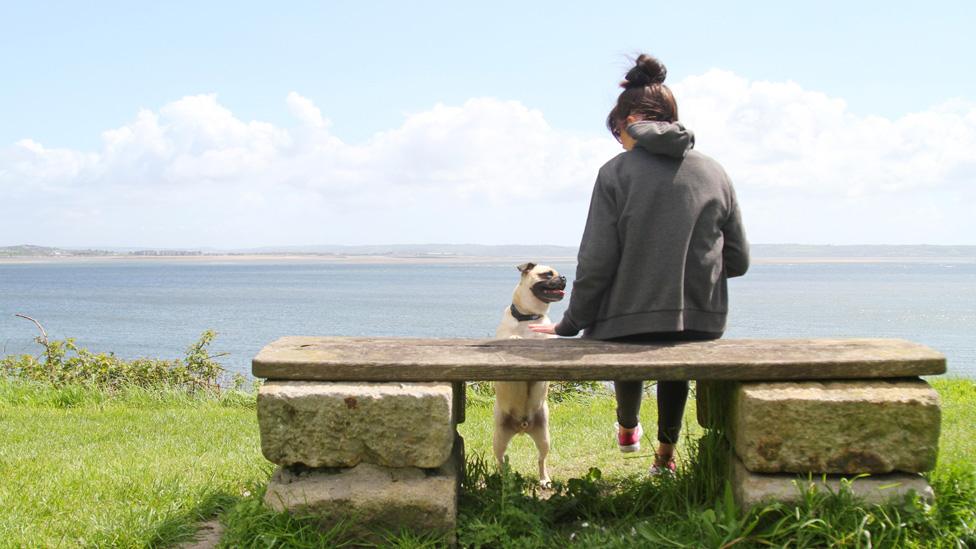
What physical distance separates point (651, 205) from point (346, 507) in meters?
2.12

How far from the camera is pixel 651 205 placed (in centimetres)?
397

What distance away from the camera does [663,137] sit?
3.94 metres

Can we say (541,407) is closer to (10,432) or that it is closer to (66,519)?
(66,519)

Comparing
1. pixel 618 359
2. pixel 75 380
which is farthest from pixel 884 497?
pixel 75 380

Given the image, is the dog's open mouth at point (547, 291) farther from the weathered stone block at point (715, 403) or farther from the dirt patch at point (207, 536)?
the dirt patch at point (207, 536)

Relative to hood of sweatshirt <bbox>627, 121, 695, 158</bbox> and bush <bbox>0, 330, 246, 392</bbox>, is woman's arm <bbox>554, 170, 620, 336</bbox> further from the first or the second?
bush <bbox>0, 330, 246, 392</bbox>

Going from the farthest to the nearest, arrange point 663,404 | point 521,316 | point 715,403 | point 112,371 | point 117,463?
point 112,371 < point 117,463 < point 521,316 < point 663,404 < point 715,403

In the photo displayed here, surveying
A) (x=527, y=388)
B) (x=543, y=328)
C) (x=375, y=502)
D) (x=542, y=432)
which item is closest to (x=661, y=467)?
(x=542, y=432)

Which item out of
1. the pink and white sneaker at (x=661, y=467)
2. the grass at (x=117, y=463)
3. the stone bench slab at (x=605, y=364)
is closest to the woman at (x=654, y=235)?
the stone bench slab at (x=605, y=364)

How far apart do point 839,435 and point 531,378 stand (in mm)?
1438

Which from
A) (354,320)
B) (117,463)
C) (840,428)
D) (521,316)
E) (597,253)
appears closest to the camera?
(840,428)

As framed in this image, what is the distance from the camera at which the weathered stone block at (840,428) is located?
11.6ft

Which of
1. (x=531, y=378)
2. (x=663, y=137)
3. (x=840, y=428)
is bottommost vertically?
(x=840, y=428)

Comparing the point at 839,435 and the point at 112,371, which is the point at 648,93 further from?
the point at 112,371
